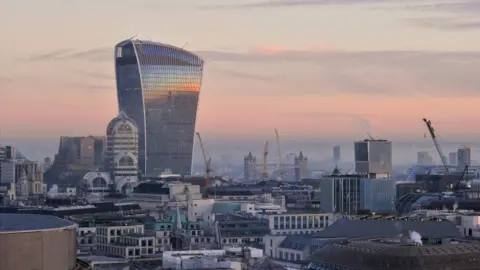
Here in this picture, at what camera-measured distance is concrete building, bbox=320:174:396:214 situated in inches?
5177

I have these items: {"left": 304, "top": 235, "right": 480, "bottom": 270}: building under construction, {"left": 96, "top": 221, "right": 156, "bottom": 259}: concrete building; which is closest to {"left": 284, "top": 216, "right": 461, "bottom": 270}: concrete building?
{"left": 304, "top": 235, "right": 480, "bottom": 270}: building under construction

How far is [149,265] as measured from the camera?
305 ft

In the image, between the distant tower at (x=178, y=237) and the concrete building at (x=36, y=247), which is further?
the distant tower at (x=178, y=237)

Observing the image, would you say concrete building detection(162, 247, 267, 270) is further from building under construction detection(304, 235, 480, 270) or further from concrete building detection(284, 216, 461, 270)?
building under construction detection(304, 235, 480, 270)

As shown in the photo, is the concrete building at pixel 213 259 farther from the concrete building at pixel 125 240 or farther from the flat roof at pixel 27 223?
the flat roof at pixel 27 223

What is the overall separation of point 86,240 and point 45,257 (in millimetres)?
75018

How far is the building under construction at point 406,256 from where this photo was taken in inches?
2432

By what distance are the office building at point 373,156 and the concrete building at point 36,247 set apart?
107 m

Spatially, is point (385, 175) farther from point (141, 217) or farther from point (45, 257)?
point (45, 257)

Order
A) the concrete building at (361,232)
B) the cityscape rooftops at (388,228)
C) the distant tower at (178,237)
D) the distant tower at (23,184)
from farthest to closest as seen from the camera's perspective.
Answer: the distant tower at (23,184) < the distant tower at (178,237) < the cityscape rooftops at (388,228) < the concrete building at (361,232)

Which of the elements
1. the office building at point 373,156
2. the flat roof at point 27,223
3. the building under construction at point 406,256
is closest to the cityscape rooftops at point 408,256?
the building under construction at point 406,256

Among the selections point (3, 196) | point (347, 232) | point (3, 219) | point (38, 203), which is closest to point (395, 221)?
point (347, 232)

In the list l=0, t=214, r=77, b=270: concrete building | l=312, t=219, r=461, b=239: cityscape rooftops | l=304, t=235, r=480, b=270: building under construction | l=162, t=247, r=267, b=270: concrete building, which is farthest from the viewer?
l=312, t=219, r=461, b=239: cityscape rooftops

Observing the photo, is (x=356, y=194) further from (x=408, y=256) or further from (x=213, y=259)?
(x=408, y=256)
